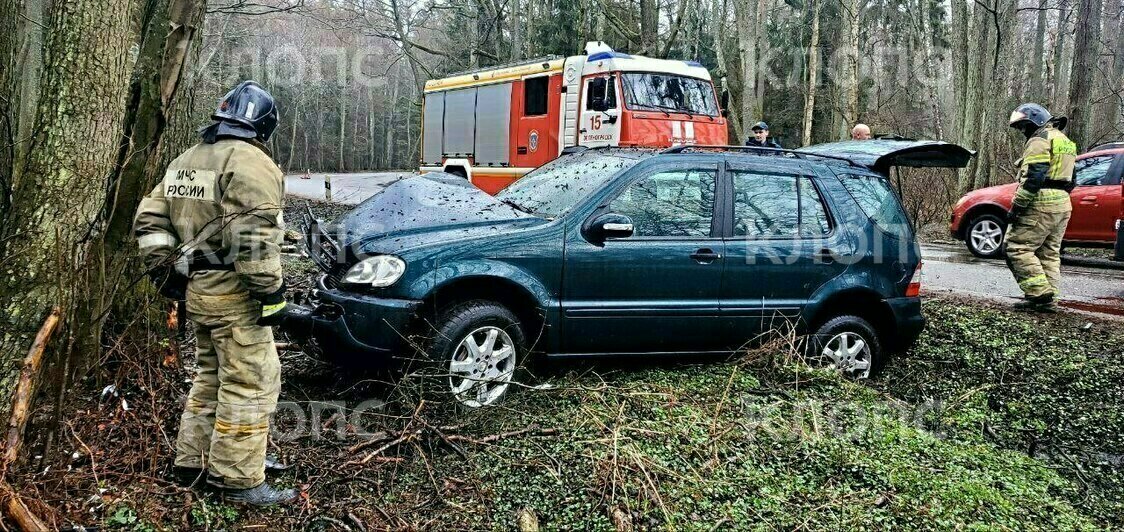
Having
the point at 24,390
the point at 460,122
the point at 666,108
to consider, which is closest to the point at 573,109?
the point at 666,108

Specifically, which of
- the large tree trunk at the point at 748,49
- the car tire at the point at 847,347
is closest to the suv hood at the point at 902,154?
the car tire at the point at 847,347

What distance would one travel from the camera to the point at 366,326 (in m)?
4.11

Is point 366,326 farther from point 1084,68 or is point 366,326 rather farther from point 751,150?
point 1084,68

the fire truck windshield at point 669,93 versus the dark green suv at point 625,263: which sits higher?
the fire truck windshield at point 669,93

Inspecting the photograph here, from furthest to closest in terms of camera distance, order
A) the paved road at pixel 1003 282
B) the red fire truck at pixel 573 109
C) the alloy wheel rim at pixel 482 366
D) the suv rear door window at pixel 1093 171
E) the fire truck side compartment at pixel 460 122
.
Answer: the fire truck side compartment at pixel 460 122 < the red fire truck at pixel 573 109 < the suv rear door window at pixel 1093 171 < the paved road at pixel 1003 282 < the alloy wheel rim at pixel 482 366

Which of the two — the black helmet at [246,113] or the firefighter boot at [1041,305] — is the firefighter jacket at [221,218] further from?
the firefighter boot at [1041,305]

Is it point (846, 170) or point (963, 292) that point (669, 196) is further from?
point (963, 292)

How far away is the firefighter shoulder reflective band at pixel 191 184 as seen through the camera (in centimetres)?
317

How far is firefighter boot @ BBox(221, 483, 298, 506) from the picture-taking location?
3.23 metres

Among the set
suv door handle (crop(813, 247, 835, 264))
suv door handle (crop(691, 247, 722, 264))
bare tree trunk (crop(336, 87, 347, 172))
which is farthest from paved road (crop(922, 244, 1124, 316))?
bare tree trunk (crop(336, 87, 347, 172))

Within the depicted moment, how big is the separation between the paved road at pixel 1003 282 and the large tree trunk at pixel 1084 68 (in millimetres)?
3146

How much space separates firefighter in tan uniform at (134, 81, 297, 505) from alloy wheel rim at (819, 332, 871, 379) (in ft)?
11.7

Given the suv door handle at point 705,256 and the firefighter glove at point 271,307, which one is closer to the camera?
the firefighter glove at point 271,307

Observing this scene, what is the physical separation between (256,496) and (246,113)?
1.61 m
